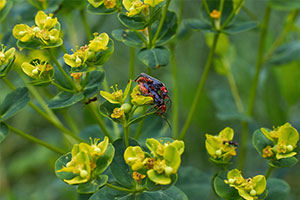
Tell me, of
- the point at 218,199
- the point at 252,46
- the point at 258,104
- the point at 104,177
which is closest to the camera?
the point at 104,177

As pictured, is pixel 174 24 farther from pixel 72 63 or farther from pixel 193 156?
pixel 193 156

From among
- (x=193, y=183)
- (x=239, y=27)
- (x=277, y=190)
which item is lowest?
(x=193, y=183)

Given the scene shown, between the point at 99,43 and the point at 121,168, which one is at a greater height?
the point at 99,43

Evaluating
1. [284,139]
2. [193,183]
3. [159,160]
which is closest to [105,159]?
[159,160]

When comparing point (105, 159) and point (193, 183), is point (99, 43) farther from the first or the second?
point (193, 183)

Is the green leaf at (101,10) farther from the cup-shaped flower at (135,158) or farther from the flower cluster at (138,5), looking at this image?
the cup-shaped flower at (135,158)

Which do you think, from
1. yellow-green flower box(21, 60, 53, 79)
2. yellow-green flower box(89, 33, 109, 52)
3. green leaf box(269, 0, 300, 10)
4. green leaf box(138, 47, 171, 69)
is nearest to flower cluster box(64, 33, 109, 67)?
yellow-green flower box(89, 33, 109, 52)

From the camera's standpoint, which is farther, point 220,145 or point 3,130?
point 3,130

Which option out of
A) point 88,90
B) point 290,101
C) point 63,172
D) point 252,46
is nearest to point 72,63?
point 88,90
